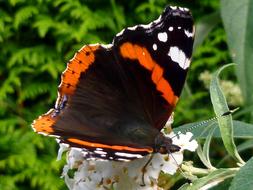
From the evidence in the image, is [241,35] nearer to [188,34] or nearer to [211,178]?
[188,34]

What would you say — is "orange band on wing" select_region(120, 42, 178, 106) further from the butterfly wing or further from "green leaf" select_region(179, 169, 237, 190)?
"green leaf" select_region(179, 169, 237, 190)

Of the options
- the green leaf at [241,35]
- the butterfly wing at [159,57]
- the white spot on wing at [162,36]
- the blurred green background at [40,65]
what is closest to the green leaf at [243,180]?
the butterfly wing at [159,57]

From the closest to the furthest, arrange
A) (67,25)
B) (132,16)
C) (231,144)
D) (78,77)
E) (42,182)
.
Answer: (231,144) → (78,77) → (42,182) → (67,25) → (132,16)

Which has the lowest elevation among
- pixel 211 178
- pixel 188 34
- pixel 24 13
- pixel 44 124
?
pixel 211 178

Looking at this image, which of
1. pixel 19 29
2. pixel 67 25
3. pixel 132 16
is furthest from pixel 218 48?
pixel 19 29

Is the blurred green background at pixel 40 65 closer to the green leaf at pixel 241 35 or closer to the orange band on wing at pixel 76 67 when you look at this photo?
the green leaf at pixel 241 35

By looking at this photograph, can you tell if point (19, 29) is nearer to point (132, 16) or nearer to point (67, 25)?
point (67, 25)

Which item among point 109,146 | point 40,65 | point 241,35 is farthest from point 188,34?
point 40,65

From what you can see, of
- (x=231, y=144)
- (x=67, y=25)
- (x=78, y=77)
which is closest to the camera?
(x=231, y=144)
